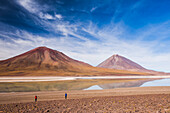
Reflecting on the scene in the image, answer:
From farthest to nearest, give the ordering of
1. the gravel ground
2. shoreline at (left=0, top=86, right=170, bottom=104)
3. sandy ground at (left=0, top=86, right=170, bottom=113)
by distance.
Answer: shoreline at (left=0, top=86, right=170, bottom=104), sandy ground at (left=0, top=86, right=170, bottom=113), the gravel ground

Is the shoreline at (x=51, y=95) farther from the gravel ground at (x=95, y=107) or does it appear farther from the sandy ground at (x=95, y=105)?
the gravel ground at (x=95, y=107)

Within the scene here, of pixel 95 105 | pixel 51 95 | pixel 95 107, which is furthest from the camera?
pixel 51 95

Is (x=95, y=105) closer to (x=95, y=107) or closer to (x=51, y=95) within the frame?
(x=95, y=107)

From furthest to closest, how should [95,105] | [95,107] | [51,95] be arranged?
[51,95], [95,105], [95,107]

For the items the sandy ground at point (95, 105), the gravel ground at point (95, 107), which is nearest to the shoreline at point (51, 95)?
the sandy ground at point (95, 105)

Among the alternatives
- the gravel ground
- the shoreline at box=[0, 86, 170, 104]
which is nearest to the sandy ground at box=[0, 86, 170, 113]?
the gravel ground

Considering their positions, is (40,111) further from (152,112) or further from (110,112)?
(152,112)

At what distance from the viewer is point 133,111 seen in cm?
976

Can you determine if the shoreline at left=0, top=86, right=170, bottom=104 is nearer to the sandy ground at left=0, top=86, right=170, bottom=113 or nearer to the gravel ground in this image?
the sandy ground at left=0, top=86, right=170, bottom=113

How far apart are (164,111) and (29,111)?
9.27 m

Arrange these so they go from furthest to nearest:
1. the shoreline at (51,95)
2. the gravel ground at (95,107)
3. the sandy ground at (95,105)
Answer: the shoreline at (51,95)
the sandy ground at (95,105)
the gravel ground at (95,107)

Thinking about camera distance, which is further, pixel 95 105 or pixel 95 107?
pixel 95 105

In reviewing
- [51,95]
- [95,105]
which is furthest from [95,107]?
[51,95]

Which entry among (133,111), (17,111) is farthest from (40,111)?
(133,111)
